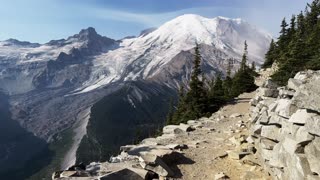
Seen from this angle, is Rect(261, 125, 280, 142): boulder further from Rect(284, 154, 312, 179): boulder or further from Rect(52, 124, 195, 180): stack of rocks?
Rect(52, 124, 195, 180): stack of rocks

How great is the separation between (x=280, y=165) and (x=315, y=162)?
2951 mm

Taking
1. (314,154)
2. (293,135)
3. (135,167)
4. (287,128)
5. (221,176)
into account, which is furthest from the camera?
(135,167)

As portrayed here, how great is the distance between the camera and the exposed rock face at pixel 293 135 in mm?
16328

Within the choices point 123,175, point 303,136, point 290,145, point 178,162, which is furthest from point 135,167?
point 303,136

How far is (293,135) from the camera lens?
1800 cm

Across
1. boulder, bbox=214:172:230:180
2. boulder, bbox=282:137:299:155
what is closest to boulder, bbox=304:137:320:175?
boulder, bbox=282:137:299:155

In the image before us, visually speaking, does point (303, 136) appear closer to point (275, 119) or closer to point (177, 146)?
point (275, 119)

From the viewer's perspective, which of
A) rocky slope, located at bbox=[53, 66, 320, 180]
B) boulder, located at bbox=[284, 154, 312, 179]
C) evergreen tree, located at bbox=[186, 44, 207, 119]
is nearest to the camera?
boulder, located at bbox=[284, 154, 312, 179]

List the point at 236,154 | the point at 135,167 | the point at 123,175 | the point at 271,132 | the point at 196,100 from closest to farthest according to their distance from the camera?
the point at 123,175
the point at 271,132
the point at 135,167
the point at 236,154
the point at 196,100

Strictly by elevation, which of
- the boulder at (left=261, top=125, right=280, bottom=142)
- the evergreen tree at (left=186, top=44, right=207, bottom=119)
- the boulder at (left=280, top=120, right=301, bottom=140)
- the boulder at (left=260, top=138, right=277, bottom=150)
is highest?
the boulder at (left=280, top=120, right=301, bottom=140)

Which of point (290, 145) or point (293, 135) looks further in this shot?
point (293, 135)

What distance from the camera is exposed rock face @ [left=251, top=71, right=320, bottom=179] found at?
16328mm

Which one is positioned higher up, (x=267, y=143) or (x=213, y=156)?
(x=267, y=143)

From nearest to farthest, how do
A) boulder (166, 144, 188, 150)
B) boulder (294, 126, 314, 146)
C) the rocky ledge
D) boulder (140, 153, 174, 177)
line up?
1. boulder (294, 126, 314, 146)
2. the rocky ledge
3. boulder (140, 153, 174, 177)
4. boulder (166, 144, 188, 150)
